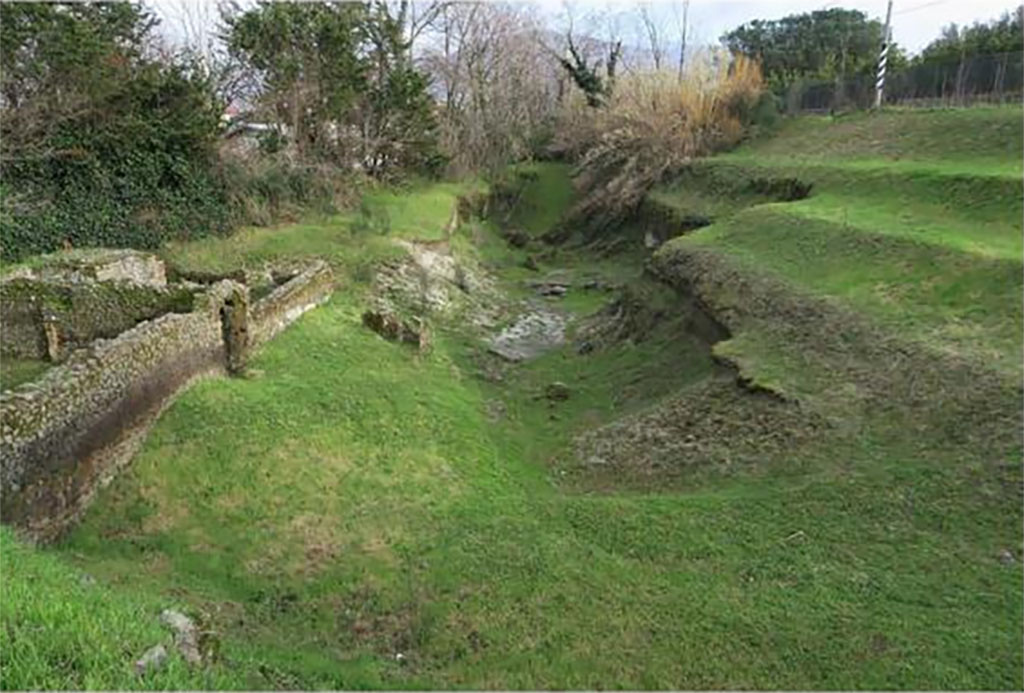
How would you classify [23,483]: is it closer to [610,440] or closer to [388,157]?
[610,440]

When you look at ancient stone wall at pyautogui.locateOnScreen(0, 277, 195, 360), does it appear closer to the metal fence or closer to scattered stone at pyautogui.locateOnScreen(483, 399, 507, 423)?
scattered stone at pyautogui.locateOnScreen(483, 399, 507, 423)

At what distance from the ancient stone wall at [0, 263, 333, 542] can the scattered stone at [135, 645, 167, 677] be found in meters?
4.36

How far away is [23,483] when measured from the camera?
8.32 meters

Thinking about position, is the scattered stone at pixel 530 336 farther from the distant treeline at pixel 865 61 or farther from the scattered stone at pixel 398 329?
the distant treeline at pixel 865 61

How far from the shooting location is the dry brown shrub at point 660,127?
31.0 m

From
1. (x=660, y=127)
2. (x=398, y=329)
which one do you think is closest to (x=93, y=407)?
(x=398, y=329)

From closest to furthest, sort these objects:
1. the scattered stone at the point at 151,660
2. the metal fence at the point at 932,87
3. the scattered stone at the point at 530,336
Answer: the scattered stone at the point at 151,660 < the scattered stone at the point at 530,336 < the metal fence at the point at 932,87

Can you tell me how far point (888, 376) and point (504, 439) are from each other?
561 centimetres

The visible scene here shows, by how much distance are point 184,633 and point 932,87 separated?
34575mm

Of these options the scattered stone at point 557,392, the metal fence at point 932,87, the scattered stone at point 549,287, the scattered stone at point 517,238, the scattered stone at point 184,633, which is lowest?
the scattered stone at point 557,392

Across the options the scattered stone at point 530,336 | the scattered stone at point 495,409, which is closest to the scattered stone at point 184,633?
the scattered stone at point 495,409

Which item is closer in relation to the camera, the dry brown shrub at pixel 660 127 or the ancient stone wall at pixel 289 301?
the ancient stone wall at pixel 289 301

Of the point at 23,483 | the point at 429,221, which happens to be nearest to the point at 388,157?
the point at 429,221

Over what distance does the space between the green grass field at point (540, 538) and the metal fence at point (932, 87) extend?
16.7 metres
